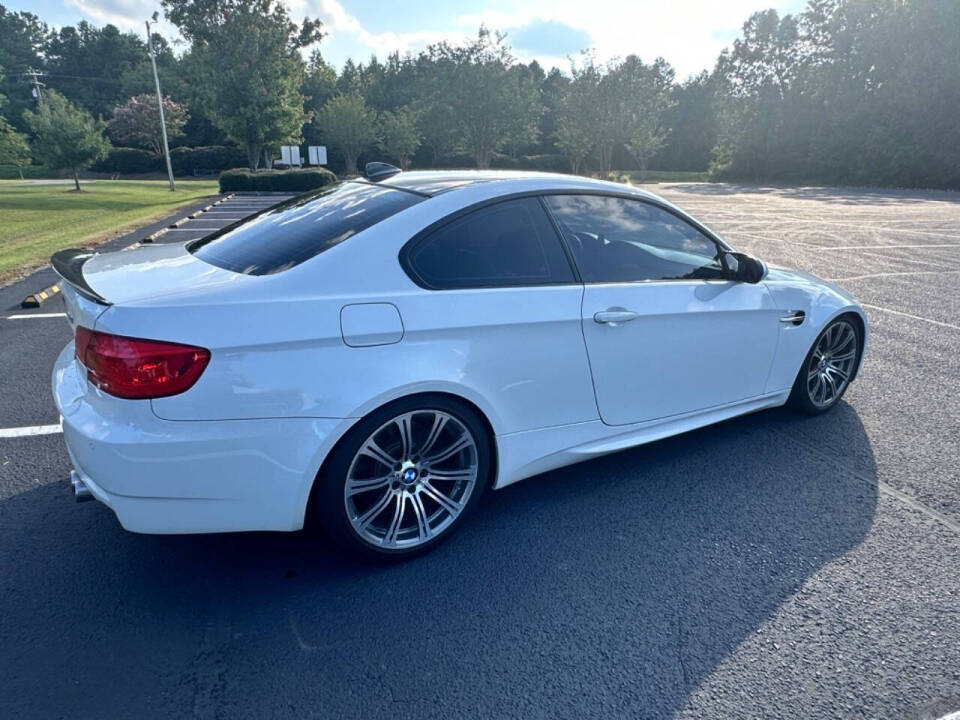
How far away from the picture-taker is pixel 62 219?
16.2 meters

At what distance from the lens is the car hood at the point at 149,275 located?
246cm

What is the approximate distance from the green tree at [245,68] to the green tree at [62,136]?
709 centimetres

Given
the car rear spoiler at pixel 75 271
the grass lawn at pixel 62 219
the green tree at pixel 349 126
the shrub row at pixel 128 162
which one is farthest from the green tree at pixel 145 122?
the car rear spoiler at pixel 75 271

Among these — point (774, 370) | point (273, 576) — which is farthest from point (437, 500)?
point (774, 370)

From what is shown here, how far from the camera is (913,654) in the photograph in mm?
2303

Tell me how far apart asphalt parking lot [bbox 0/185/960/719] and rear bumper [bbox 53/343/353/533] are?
1.35 feet

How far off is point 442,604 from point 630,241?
82.5 inches

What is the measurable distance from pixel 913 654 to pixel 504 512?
175 centimetres

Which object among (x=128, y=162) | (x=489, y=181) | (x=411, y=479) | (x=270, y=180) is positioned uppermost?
(x=489, y=181)

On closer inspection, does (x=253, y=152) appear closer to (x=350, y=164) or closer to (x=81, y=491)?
(x=350, y=164)

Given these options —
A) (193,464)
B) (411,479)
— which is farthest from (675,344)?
(193,464)

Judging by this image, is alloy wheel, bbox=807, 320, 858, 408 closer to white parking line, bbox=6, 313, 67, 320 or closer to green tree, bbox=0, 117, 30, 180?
white parking line, bbox=6, 313, 67, 320

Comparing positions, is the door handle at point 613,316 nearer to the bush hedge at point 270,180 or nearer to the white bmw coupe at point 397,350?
the white bmw coupe at point 397,350

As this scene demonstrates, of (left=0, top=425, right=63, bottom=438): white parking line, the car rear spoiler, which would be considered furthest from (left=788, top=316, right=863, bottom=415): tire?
(left=0, top=425, right=63, bottom=438): white parking line
